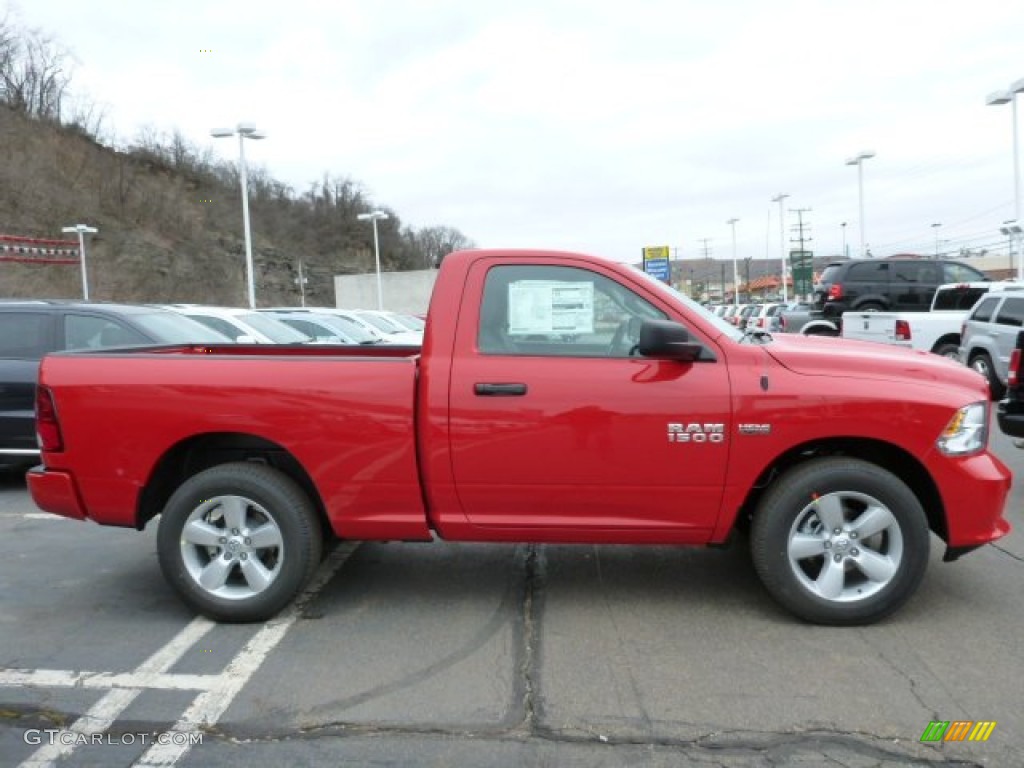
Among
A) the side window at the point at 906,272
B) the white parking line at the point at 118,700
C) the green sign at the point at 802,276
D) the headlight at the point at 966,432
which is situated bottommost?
the white parking line at the point at 118,700

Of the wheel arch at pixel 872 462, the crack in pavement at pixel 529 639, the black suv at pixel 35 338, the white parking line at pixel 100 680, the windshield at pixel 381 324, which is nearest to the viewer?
the crack in pavement at pixel 529 639

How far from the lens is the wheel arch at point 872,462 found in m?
4.25

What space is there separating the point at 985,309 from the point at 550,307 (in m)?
11.6

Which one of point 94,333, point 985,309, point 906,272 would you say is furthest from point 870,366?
point 906,272

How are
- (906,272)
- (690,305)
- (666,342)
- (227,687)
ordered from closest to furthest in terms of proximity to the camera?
1. (227,687)
2. (666,342)
3. (690,305)
4. (906,272)

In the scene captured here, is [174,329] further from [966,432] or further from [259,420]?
[966,432]

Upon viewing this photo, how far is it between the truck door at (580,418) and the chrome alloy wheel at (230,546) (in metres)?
1.05

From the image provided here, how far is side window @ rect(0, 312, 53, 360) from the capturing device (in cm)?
784

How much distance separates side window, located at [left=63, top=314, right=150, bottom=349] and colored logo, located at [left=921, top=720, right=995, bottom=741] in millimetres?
6914

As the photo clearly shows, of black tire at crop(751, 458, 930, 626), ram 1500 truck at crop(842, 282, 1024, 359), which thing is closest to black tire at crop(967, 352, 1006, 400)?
ram 1500 truck at crop(842, 282, 1024, 359)

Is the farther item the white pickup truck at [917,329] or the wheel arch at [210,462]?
the white pickup truck at [917,329]

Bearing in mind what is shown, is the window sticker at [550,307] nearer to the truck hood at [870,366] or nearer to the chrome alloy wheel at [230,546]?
the truck hood at [870,366]

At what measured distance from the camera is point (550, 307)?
437 centimetres

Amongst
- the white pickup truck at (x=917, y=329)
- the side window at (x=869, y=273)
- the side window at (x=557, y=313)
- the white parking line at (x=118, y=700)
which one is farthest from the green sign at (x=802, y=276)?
the white parking line at (x=118, y=700)
